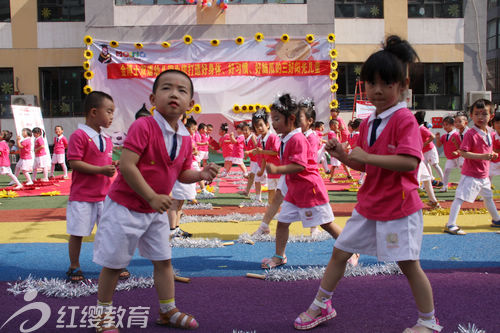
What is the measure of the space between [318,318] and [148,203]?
1.24 meters

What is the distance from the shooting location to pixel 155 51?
16641 mm

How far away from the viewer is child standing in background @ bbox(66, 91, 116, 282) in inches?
152

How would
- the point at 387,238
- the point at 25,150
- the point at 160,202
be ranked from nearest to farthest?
the point at 160,202, the point at 387,238, the point at 25,150

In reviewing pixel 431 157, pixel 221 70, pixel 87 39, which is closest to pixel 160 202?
pixel 431 157

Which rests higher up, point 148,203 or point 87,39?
point 87,39

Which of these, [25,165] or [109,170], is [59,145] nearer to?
[25,165]

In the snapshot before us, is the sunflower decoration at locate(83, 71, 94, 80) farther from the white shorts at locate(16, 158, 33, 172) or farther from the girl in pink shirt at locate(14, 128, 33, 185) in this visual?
the white shorts at locate(16, 158, 33, 172)

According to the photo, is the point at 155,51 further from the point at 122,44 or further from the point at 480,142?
the point at 480,142

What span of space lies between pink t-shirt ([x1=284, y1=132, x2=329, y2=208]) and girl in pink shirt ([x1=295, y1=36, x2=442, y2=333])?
1.30 meters

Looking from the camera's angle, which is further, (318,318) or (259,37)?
(259,37)

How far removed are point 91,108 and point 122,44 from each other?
13.5 m

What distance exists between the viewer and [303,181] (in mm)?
4215

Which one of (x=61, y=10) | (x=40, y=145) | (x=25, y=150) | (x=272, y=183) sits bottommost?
(x=272, y=183)

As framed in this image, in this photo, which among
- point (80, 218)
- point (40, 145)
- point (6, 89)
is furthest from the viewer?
A: point (6, 89)
